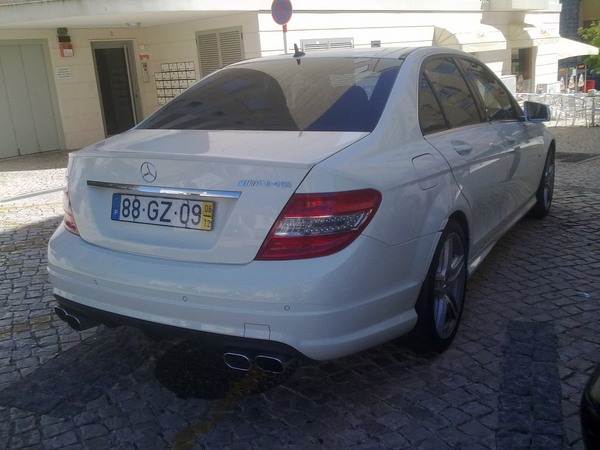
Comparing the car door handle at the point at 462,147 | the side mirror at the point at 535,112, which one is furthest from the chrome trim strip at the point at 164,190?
the side mirror at the point at 535,112

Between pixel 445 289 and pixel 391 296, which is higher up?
pixel 391 296

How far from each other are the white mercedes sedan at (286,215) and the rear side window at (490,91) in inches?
26.2

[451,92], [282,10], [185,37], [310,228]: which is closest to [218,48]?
[185,37]

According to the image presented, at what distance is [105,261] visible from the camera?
9.32 feet

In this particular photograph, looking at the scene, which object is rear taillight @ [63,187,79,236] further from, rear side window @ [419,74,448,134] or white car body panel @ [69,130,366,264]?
rear side window @ [419,74,448,134]

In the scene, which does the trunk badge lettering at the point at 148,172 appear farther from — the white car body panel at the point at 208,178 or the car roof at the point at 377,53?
the car roof at the point at 377,53

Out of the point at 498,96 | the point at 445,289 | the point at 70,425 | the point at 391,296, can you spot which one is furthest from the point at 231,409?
the point at 498,96

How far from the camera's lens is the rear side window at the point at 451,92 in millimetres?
3648

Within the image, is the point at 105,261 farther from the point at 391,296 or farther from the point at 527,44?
the point at 527,44

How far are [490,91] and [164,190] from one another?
284 centimetres

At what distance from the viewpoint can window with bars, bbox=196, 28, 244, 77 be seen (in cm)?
1283

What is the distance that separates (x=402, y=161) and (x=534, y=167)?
270cm

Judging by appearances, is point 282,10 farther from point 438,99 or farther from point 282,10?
point 438,99

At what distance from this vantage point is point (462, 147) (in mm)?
3543
